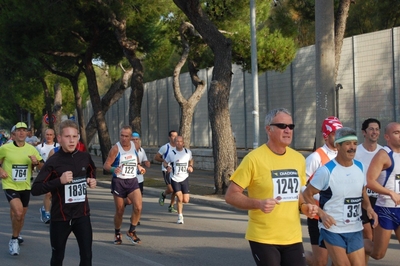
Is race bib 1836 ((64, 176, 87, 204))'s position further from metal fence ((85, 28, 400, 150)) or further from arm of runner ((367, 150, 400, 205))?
metal fence ((85, 28, 400, 150))

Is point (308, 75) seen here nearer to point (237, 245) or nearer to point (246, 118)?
point (246, 118)

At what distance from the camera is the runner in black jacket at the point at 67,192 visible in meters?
6.72

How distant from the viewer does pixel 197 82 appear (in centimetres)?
2469

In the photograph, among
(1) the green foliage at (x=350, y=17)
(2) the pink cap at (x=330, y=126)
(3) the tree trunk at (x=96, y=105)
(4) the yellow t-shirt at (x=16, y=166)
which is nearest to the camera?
(2) the pink cap at (x=330, y=126)

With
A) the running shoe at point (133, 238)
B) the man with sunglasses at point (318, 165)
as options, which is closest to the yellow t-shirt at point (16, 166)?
the running shoe at point (133, 238)

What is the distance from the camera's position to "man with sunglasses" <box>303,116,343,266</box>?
6504mm

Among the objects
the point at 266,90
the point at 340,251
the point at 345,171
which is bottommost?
the point at 340,251

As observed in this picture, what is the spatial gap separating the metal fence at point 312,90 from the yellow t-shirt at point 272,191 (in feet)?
43.9

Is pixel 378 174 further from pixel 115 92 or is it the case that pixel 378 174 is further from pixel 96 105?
pixel 115 92

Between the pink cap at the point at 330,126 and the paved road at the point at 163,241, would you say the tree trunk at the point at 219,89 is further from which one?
the pink cap at the point at 330,126

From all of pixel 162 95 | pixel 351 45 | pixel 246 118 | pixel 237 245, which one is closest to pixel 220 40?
pixel 351 45

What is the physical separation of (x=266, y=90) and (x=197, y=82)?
264cm

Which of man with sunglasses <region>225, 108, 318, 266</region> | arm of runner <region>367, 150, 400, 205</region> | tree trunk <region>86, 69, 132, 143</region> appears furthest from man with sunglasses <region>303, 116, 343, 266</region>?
tree trunk <region>86, 69, 132, 143</region>

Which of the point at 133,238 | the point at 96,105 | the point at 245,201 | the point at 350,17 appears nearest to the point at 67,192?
the point at 245,201
